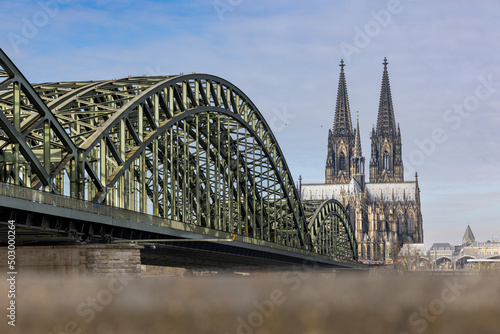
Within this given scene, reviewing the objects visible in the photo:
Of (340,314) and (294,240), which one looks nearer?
(340,314)

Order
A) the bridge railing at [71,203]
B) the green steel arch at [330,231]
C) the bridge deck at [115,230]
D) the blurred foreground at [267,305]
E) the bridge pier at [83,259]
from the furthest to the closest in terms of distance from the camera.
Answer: the green steel arch at [330,231] < the bridge pier at [83,259] < the bridge deck at [115,230] < the bridge railing at [71,203] < the blurred foreground at [267,305]

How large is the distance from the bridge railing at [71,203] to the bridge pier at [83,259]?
2.47m

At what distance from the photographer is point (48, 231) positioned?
4134 centimetres

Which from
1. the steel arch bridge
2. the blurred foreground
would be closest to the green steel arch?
the steel arch bridge

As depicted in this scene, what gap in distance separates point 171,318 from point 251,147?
3200 inches

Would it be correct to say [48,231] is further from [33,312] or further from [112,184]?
[33,312]

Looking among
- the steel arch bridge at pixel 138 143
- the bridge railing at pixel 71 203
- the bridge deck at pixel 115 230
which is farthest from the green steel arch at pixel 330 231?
the bridge railing at pixel 71 203

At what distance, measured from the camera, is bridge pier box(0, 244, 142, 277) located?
4169 centimetres

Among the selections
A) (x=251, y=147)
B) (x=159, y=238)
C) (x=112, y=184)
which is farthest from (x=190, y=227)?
(x=251, y=147)

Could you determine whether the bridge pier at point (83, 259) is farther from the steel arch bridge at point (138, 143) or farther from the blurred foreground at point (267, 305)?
the blurred foreground at point (267, 305)

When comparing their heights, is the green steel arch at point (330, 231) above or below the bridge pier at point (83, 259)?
above

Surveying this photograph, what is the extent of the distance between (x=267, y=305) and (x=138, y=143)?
4891cm

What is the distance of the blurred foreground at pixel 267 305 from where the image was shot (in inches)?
312

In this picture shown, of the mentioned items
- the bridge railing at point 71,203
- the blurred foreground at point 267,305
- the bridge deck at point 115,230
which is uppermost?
the bridge railing at point 71,203
